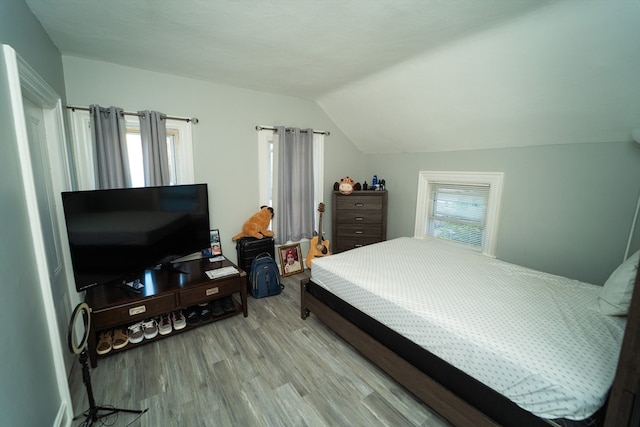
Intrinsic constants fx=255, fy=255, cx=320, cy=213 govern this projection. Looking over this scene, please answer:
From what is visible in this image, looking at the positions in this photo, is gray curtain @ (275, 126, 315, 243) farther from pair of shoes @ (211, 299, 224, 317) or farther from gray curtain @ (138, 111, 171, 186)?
gray curtain @ (138, 111, 171, 186)

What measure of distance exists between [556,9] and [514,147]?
1.41 m

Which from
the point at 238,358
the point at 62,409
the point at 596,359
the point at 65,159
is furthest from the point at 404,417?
the point at 65,159

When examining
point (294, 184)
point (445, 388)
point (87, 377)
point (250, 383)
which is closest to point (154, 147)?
point (294, 184)

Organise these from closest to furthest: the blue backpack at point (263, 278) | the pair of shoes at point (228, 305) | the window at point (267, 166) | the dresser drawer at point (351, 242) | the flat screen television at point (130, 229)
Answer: the flat screen television at point (130, 229) < the pair of shoes at point (228, 305) < the blue backpack at point (263, 278) < the window at point (267, 166) < the dresser drawer at point (351, 242)

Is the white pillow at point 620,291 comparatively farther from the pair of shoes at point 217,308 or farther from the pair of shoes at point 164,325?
the pair of shoes at point 164,325

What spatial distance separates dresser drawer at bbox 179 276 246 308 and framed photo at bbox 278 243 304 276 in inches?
43.5

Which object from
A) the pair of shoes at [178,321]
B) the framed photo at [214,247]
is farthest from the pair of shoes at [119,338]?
the framed photo at [214,247]

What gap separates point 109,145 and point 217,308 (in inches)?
71.1

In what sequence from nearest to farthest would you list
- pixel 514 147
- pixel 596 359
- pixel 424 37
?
pixel 596 359
pixel 424 37
pixel 514 147

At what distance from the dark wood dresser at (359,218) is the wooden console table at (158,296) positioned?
71.0 inches

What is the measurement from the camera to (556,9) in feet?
5.02

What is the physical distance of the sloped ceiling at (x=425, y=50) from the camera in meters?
1.56

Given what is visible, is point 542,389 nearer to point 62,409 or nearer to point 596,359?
point 596,359

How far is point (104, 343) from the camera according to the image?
6.63 feet
